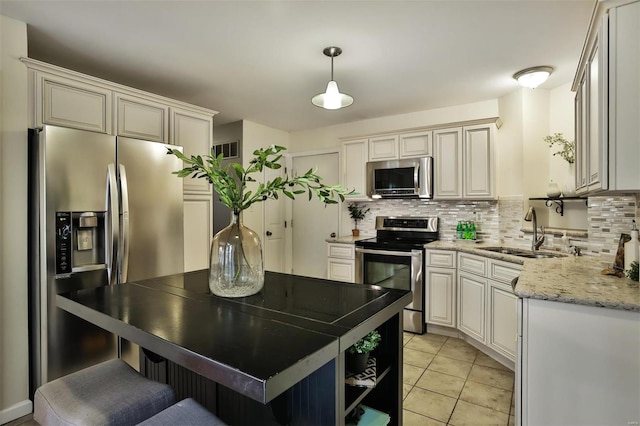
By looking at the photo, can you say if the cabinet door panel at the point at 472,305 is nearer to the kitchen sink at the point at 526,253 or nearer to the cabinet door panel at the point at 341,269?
the kitchen sink at the point at 526,253

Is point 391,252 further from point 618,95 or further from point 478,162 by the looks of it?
point 618,95

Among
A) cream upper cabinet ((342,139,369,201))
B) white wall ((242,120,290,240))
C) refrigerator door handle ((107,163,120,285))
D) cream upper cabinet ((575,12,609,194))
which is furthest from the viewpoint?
white wall ((242,120,290,240))

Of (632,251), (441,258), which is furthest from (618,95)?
(441,258)

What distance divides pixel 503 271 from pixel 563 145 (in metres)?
1.46

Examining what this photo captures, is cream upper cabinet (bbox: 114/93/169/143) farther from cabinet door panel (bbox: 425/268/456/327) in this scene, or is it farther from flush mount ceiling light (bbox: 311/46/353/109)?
cabinet door panel (bbox: 425/268/456/327)

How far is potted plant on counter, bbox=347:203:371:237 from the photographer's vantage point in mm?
4480

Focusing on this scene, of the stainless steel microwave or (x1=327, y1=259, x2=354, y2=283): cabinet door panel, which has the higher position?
the stainless steel microwave

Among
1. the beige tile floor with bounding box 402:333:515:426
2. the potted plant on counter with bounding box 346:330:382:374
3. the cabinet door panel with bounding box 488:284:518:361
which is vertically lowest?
the beige tile floor with bounding box 402:333:515:426

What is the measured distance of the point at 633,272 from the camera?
1.69m

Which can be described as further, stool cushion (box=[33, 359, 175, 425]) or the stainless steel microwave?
the stainless steel microwave

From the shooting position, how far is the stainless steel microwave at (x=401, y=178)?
3686 mm

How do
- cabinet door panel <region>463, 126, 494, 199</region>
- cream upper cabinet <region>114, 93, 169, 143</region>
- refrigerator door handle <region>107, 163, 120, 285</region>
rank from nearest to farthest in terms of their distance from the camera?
1. refrigerator door handle <region>107, 163, 120, 285</region>
2. cream upper cabinet <region>114, 93, 169, 143</region>
3. cabinet door panel <region>463, 126, 494, 199</region>

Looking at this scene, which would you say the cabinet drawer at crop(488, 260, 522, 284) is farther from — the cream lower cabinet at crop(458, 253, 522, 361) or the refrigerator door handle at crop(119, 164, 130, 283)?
the refrigerator door handle at crop(119, 164, 130, 283)

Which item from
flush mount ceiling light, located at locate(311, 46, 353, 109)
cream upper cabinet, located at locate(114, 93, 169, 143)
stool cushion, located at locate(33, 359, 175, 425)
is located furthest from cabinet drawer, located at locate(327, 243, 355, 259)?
stool cushion, located at locate(33, 359, 175, 425)
